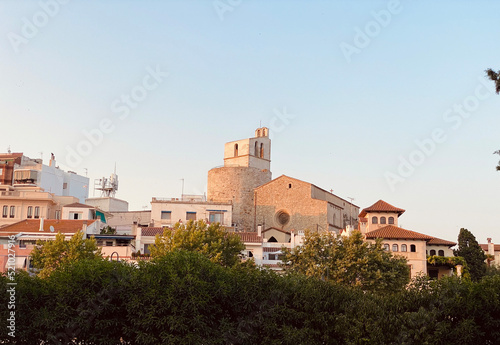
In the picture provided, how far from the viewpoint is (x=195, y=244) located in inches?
1597

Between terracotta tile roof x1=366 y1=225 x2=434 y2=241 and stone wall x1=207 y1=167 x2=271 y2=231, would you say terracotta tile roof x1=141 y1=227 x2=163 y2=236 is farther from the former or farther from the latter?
stone wall x1=207 y1=167 x2=271 y2=231

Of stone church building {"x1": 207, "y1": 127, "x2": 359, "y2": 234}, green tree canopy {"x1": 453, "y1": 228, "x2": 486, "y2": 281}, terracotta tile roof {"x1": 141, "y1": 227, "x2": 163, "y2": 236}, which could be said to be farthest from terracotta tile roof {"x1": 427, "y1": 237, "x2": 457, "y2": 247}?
terracotta tile roof {"x1": 141, "y1": 227, "x2": 163, "y2": 236}

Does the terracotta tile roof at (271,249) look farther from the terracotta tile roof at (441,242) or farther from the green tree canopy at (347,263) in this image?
the terracotta tile roof at (441,242)

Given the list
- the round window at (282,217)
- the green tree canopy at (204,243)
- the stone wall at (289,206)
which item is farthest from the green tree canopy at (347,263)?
the round window at (282,217)

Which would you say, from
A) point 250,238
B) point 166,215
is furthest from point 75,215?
point 250,238

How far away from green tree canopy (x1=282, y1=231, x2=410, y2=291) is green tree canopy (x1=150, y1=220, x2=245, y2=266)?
12.8 feet

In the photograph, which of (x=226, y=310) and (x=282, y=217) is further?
(x=282, y=217)

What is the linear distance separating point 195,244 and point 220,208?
23125 mm

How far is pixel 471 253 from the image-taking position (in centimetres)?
5112

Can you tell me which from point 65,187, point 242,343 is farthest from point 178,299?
point 65,187

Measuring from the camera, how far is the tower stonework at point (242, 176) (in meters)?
68.8

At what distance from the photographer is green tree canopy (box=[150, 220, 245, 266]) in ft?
132

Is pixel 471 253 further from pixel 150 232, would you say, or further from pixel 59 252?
pixel 59 252

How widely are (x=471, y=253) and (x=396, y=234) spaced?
24.8ft
